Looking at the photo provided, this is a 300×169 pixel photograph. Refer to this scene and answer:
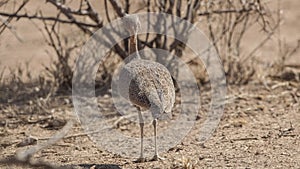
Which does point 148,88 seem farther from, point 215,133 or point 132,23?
point 215,133

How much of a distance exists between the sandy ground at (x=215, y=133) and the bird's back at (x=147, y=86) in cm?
48

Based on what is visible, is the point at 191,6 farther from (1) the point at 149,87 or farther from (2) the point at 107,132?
(1) the point at 149,87

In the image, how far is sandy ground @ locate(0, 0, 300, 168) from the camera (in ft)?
17.2

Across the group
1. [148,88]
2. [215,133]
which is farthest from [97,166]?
[215,133]

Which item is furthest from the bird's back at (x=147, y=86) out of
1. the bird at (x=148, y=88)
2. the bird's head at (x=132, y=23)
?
the bird's head at (x=132, y=23)

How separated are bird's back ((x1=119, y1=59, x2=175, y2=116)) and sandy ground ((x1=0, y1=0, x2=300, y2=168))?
0.48 m

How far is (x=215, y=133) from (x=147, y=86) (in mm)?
1451

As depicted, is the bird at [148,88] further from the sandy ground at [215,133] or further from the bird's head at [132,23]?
the sandy ground at [215,133]

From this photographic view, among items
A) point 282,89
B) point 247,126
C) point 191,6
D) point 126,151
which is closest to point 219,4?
point 191,6

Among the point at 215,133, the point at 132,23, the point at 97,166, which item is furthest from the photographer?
the point at 215,133

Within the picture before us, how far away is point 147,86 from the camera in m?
4.88

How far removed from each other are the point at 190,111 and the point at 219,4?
5.04ft

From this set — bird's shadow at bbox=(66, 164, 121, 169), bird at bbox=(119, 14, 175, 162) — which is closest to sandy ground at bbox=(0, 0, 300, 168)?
bird's shadow at bbox=(66, 164, 121, 169)

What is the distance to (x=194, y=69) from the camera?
315 inches
